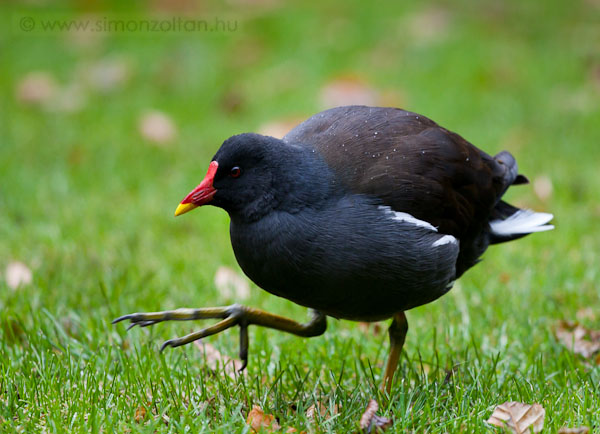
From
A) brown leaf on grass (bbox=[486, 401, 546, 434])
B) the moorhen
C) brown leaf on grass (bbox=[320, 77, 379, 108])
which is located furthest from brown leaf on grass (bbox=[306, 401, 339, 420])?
brown leaf on grass (bbox=[320, 77, 379, 108])

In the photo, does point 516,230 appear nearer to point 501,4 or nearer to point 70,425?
point 70,425

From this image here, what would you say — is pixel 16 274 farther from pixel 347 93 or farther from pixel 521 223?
pixel 347 93

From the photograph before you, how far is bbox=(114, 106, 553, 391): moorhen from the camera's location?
2525mm

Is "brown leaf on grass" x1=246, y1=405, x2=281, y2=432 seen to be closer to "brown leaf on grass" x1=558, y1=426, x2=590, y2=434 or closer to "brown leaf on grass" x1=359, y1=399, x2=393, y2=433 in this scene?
"brown leaf on grass" x1=359, y1=399, x2=393, y2=433

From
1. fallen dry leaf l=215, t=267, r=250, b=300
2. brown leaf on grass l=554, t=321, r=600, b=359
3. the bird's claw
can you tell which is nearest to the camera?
the bird's claw

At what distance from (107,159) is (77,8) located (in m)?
Answer: 3.27

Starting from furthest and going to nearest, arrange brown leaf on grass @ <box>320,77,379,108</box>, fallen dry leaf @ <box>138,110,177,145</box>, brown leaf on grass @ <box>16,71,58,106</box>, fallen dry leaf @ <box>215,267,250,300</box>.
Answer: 1. brown leaf on grass @ <box>16,71,58,106</box>
2. brown leaf on grass @ <box>320,77,379,108</box>
3. fallen dry leaf @ <box>138,110,177,145</box>
4. fallen dry leaf @ <box>215,267,250,300</box>

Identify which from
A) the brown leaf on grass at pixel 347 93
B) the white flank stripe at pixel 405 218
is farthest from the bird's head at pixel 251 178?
the brown leaf on grass at pixel 347 93

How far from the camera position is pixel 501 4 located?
8.38 m

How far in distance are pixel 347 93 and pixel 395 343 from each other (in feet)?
11.7

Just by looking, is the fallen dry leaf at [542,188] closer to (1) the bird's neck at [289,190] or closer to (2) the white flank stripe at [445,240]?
(2) the white flank stripe at [445,240]

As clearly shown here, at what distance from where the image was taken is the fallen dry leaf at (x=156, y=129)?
224 inches

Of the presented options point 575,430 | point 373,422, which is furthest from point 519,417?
point 373,422

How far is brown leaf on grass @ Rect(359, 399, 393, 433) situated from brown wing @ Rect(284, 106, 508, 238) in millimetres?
664
